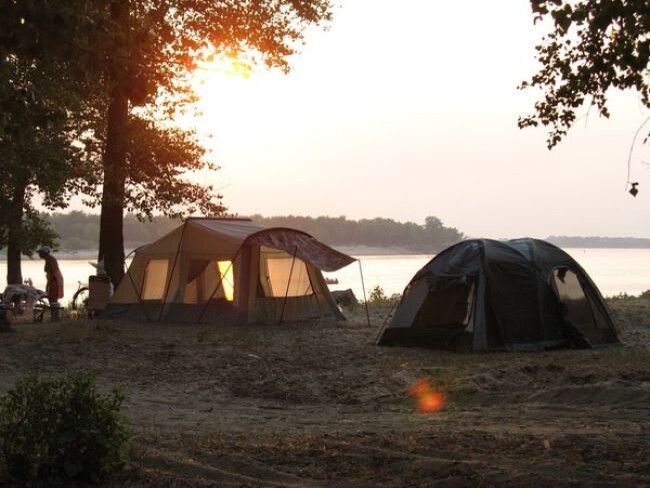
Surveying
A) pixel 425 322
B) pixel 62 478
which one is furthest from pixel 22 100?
pixel 425 322

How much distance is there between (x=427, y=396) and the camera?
27.3ft

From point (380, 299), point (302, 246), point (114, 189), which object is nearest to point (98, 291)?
point (114, 189)

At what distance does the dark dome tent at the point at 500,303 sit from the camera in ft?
38.6

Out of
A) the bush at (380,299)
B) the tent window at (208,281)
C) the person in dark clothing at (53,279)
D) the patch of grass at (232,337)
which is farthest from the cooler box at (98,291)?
the bush at (380,299)

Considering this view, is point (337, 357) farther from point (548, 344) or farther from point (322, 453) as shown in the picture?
point (322, 453)

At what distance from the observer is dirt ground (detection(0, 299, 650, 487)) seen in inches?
191

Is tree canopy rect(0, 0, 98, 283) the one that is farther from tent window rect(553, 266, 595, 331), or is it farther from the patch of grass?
tent window rect(553, 266, 595, 331)

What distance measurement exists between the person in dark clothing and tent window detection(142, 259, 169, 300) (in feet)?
5.56

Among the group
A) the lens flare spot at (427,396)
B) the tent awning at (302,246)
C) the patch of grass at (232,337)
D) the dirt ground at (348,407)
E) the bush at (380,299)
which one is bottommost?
the lens flare spot at (427,396)

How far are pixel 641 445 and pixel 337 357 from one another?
623cm

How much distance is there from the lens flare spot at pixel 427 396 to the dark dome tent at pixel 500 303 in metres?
2.84

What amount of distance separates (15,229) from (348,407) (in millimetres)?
14900

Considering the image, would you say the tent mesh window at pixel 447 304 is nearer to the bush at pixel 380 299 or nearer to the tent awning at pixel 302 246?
the tent awning at pixel 302 246

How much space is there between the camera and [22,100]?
18.4 feet
